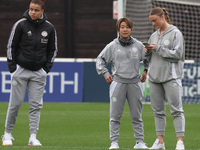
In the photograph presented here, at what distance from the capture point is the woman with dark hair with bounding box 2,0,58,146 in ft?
28.1

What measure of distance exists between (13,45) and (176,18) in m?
13.9

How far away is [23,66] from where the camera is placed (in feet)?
28.2

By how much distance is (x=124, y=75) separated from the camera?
827 cm

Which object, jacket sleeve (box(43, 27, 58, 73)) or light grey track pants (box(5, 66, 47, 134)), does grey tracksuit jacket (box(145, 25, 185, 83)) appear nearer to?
jacket sleeve (box(43, 27, 58, 73))

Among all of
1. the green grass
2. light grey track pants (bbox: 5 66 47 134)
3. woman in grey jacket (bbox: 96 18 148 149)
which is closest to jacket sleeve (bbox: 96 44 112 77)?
woman in grey jacket (bbox: 96 18 148 149)

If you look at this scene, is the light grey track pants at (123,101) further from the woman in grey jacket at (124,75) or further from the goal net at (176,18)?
the goal net at (176,18)

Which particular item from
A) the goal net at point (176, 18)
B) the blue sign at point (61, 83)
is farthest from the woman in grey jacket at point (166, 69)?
the goal net at point (176, 18)

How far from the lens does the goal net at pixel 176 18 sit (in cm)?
1969

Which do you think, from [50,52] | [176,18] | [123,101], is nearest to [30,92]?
[50,52]

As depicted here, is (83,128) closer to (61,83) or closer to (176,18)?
(61,83)

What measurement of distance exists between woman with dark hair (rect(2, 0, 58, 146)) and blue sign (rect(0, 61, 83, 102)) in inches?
351

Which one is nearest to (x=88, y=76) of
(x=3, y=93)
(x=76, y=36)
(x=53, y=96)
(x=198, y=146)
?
(x=53, y=96)

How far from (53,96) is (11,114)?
9.01 meters

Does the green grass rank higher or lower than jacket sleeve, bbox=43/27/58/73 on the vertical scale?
lower
